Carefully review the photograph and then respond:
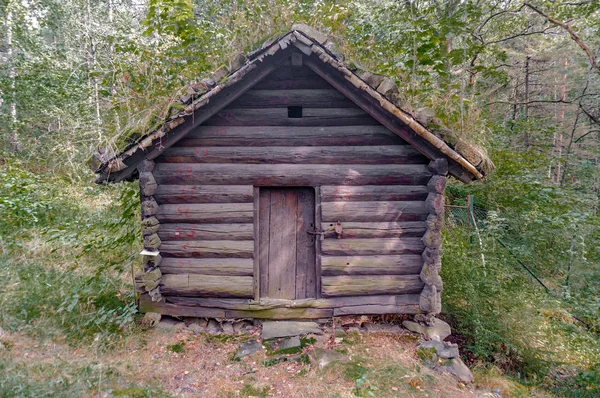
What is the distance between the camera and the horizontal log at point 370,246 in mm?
5328

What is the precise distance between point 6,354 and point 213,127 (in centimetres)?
404

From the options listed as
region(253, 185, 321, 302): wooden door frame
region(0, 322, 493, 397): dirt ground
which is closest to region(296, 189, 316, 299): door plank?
region(253, 185, 321, 302): wooden door frame

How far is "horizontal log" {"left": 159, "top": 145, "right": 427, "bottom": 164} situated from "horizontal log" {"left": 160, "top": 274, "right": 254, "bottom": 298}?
1.93 m

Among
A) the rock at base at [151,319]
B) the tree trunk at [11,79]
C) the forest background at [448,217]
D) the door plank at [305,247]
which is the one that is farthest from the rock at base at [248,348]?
the tree trunk at [11,79]

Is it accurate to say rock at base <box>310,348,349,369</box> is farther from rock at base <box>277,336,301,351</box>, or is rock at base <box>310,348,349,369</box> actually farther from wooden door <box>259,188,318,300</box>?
wooden door <box>259,188,318,300</box>

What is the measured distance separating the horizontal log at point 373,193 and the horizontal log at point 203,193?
1316 mm

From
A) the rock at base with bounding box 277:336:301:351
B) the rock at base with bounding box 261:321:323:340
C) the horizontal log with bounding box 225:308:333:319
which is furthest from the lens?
the horizontal log with bounding box 225:308:333:319

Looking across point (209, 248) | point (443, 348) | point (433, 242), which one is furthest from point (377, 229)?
point (209, 248)

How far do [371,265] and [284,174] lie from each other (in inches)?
83.1

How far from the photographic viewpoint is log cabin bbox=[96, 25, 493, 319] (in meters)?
5.17

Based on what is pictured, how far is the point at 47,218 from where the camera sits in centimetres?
923

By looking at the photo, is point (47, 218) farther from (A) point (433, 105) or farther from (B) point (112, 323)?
(A) point (433, 105)

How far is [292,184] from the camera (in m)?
5.26

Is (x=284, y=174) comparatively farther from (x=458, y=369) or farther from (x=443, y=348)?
(x=458, y=369)
